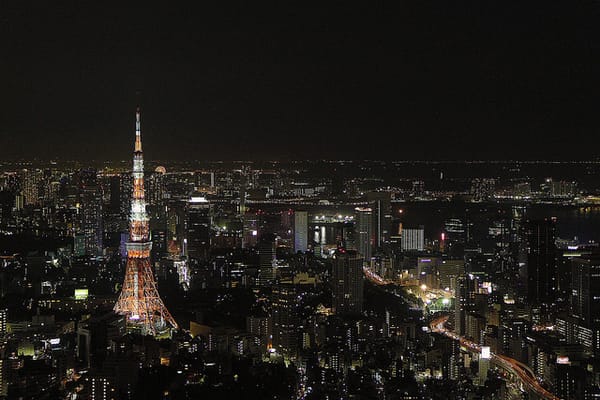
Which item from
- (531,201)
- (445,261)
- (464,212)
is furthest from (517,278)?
(464,212)

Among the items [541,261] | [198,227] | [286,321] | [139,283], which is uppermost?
[198,227]

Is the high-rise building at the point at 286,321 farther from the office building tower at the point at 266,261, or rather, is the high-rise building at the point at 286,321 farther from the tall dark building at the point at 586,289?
the tall dark building at the point at 586,289

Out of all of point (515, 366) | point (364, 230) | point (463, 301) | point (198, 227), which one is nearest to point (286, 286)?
point (463, 301)

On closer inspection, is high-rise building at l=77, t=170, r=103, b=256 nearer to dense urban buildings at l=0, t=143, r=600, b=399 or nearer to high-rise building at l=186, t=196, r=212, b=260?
dense urban buildings at l=0, t=143, r=600, b=399

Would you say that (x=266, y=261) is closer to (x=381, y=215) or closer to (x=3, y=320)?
(x=381, y=215)

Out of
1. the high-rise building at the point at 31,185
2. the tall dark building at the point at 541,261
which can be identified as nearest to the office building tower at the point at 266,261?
the high-rise building at the point at 31,185

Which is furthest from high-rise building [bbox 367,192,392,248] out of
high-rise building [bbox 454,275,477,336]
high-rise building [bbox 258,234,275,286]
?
high-rise building [bbox 454,275,477,336]
